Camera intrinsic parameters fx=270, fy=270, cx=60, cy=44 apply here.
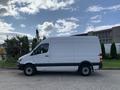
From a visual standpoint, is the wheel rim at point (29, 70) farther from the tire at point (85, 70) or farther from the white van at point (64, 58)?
the tire at point (85, 70)

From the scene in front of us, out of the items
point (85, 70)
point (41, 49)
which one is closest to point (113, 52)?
point (85, 70)

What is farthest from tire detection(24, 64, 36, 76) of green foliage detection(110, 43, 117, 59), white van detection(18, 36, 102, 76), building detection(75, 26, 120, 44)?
building detection(75, 26, 120, 44)

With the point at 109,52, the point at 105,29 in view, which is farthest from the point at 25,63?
the point at 105,29

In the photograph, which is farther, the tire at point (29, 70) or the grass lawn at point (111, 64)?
the grass lawn at point (111, 64)

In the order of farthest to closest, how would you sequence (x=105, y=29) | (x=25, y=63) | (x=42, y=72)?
(x=105, y=29), (x=42, y=72), (x=25, y=63)

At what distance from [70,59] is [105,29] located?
4087 cm

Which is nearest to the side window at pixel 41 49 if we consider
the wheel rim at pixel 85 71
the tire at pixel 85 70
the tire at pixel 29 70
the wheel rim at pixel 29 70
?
the tire at pixel 29 70

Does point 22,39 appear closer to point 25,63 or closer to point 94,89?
point 25,63

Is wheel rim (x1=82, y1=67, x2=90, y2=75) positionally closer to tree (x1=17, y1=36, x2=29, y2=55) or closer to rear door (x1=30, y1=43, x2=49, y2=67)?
rear door (x1=30, y1=43, x2=49, y2=67)

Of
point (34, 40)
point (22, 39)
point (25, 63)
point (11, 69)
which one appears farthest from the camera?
point (34, 40)

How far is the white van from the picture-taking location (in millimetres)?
17312

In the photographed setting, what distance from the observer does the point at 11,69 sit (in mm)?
20844

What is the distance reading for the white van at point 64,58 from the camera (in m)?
17.3

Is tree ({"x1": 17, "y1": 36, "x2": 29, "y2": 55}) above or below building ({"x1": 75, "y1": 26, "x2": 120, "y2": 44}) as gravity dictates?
below
